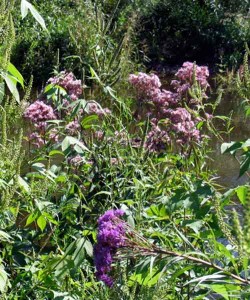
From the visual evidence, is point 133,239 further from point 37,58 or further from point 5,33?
point 37,58

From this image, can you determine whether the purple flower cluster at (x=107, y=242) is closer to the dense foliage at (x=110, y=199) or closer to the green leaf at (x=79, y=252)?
the dense foliage at (x=110, y=199)

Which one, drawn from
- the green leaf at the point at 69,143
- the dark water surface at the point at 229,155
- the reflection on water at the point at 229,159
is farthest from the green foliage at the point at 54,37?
the green leaf at the point at 69,143

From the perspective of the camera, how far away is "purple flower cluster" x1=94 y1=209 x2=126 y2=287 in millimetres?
2004

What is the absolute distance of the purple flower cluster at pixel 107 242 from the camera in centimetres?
200

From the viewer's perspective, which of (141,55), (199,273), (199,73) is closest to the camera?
(199,273)

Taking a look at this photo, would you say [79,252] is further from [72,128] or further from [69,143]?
[72,128]

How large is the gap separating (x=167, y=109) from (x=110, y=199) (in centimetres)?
77

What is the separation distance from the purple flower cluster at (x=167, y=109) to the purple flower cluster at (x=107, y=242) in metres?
1.21

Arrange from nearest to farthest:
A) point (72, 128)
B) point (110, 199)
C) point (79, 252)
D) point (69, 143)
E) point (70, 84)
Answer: point (79, 252) < point (69, 143) < point (110, 199) < point (72, 128) < point (70, 84)

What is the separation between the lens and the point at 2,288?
2.18m

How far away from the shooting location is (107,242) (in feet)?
6.75

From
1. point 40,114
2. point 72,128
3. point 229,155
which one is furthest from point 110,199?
point 229,155

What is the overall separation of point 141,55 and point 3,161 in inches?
413

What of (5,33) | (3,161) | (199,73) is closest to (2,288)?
(3,161)
